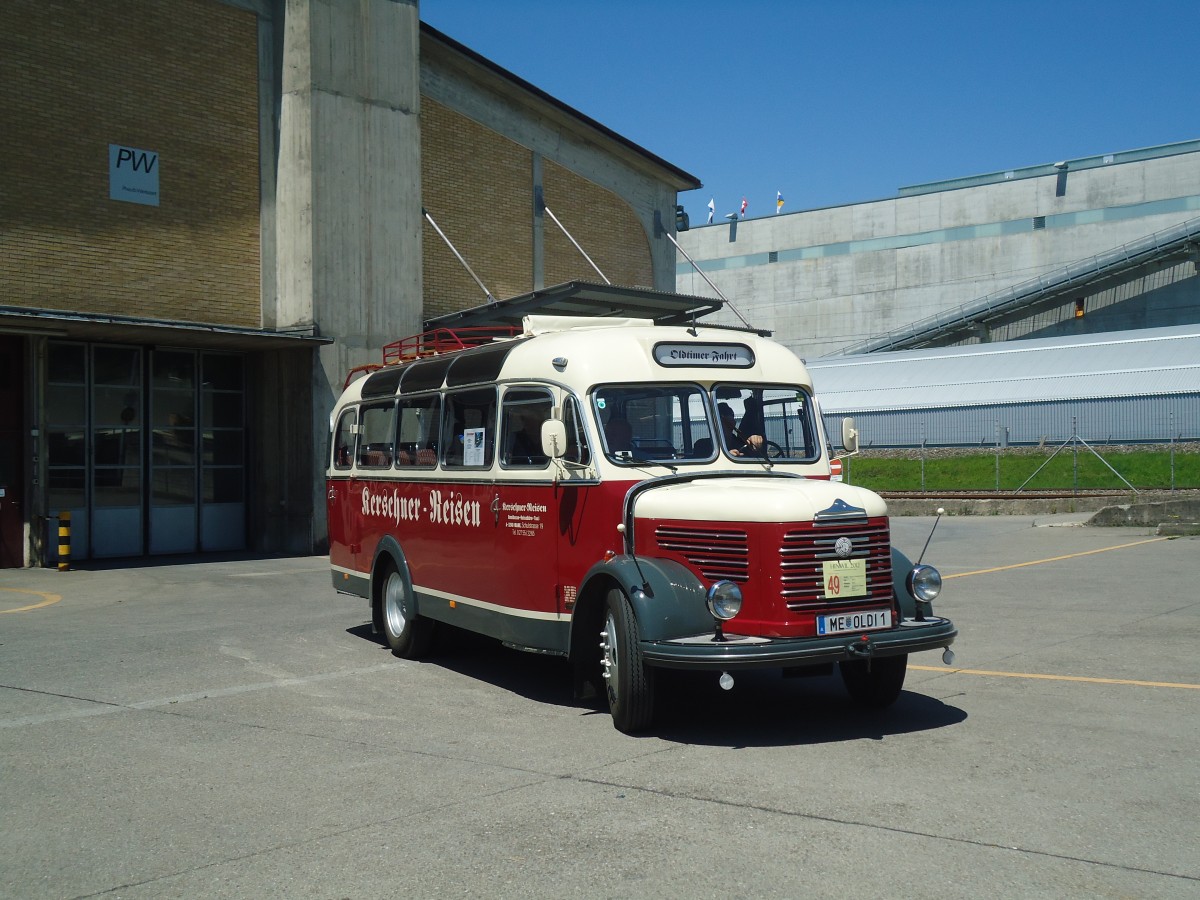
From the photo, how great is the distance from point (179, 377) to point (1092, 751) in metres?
19.7

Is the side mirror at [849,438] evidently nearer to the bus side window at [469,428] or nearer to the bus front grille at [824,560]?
the bus front grille at [824,560]

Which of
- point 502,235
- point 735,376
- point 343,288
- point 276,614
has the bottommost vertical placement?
point 276,614

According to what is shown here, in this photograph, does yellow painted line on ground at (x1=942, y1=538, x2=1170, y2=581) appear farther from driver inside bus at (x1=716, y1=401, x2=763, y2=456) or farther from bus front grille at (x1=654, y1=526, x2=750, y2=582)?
bus front grille at (x1=654, y1=526, x2=750, y2=582)

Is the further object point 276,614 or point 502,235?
point 502,235

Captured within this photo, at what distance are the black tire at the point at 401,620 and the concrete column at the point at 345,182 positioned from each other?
11204mm

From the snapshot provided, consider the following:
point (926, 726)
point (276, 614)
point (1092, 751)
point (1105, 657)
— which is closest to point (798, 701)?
point (926, 726)

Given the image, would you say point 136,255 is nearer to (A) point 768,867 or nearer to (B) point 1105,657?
(B) point 1105,657

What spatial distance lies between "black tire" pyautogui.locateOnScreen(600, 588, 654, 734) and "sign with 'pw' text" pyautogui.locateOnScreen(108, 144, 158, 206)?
16.3 metres


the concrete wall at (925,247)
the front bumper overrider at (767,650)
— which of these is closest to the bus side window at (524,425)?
the front bumper overrider at (767,650)

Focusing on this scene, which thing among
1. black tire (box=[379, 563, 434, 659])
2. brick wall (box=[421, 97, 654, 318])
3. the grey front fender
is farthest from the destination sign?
brick wall (box=[421, 97, 654, 318])

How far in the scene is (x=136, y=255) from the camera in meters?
21.3

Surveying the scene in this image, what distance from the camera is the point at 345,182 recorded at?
76.5 ft

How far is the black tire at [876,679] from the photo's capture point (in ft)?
27.5

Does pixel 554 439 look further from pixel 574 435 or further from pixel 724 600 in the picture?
pixel 724 600
